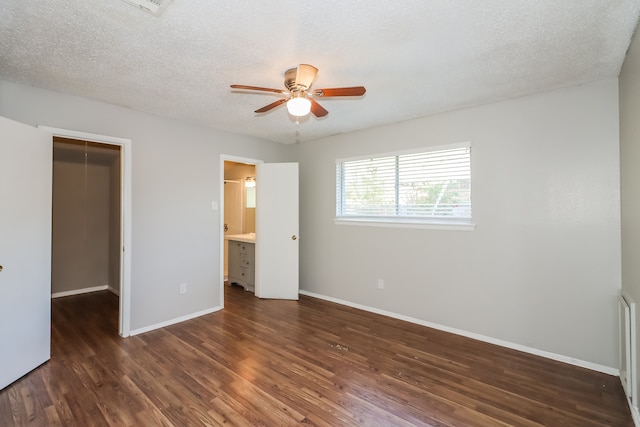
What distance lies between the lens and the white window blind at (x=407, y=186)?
3219 millimetres

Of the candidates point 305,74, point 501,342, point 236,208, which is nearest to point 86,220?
point 236,208

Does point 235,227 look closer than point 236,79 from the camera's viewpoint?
No

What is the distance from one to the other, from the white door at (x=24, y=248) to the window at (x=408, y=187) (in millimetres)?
3172

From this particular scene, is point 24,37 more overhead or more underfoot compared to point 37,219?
more overhead

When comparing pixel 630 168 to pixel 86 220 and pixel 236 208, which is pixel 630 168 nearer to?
pixel 236 208

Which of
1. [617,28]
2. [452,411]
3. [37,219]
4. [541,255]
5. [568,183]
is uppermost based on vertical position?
[617,28]

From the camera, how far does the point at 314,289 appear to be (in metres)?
4.57

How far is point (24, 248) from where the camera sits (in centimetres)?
235

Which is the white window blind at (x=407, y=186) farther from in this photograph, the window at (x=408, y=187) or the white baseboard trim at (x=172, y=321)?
the white baseboard trim at (x=172, y=321)

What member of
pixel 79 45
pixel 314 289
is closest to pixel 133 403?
pixel 79 45

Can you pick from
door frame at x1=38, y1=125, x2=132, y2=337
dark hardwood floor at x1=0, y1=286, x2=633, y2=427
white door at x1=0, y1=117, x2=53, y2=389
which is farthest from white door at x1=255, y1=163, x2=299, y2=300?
white door at x1=0, y1=117, x2=53, y2=389

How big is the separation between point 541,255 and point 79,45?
157 inches

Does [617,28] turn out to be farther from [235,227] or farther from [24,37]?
[235,227]

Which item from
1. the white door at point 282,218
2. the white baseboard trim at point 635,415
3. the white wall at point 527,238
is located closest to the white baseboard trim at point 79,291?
the white door at point 282,218
